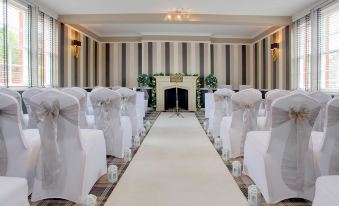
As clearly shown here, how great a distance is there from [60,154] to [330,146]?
222 cm

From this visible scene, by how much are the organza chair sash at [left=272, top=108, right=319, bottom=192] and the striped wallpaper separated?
27.3ft

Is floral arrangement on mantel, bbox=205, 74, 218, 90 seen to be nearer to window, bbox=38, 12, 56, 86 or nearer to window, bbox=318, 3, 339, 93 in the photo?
window, bbox=318, 3, 339, 93

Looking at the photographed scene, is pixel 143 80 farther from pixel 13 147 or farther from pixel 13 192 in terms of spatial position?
pixel 13 192

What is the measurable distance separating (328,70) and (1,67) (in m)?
6.68

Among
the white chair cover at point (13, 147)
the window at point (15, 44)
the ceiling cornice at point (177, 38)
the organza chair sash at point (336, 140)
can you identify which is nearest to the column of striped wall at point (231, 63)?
the ceiling cornice at point (177, 38)

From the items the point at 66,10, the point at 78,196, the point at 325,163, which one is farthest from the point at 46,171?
the point at 66,10

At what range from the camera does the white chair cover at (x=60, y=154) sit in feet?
7.99

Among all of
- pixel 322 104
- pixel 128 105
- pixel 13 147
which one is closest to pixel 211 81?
pixel 128 105

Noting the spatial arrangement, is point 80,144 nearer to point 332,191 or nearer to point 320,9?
point 332,191

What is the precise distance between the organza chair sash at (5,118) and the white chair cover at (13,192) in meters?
0.73

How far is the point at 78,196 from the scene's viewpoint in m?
2.50

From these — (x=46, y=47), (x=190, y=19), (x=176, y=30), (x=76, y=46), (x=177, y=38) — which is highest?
(x=176, y=30)

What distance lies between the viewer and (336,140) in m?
2.33

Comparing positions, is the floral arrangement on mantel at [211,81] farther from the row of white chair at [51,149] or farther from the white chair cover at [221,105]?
the row of white chair at [51,149]
